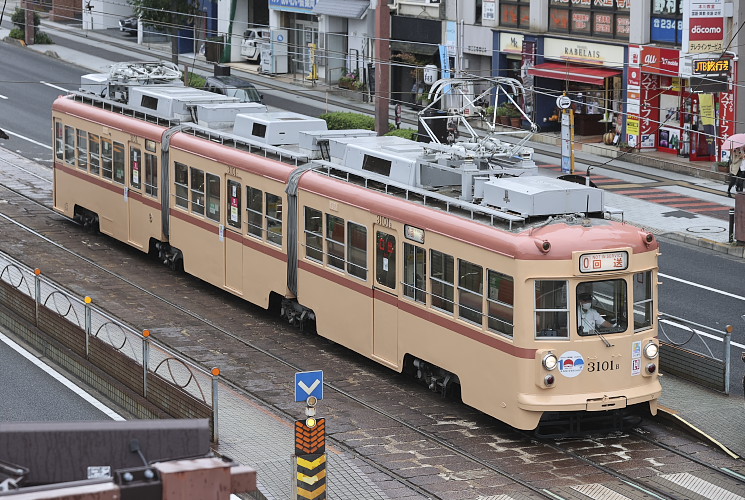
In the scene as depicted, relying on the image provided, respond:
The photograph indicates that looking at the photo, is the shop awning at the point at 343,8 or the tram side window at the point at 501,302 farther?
the shop awning at the point at 343,8

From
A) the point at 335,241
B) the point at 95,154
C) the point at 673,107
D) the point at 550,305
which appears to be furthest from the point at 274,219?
the point at 673,107

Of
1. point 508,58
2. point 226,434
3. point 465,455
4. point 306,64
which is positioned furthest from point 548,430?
point 306,64

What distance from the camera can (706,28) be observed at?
37625 millimetres

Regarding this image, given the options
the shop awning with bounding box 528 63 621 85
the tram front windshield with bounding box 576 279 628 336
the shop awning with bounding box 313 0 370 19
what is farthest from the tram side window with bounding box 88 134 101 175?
the shop awning with bounding box 313 0 370 19

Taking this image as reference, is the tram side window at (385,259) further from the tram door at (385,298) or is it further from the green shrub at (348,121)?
the green shrub at (348,121)

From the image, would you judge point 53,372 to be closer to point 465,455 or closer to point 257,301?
point 257,301

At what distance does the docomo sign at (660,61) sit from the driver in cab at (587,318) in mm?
24465

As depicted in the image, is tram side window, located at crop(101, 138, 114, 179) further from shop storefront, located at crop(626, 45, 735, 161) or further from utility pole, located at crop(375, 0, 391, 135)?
shop storefront, located at crop(626, 45, 735, 161)

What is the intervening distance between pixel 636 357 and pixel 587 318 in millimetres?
902

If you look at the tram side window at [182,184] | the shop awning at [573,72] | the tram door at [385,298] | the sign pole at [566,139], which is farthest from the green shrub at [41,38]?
the tram door at [385,298]

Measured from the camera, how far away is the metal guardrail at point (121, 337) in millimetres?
17344

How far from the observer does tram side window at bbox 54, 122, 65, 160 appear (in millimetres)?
32094

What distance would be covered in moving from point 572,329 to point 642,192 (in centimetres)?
2074

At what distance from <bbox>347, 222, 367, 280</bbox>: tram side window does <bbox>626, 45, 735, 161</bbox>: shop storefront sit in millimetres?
19689
